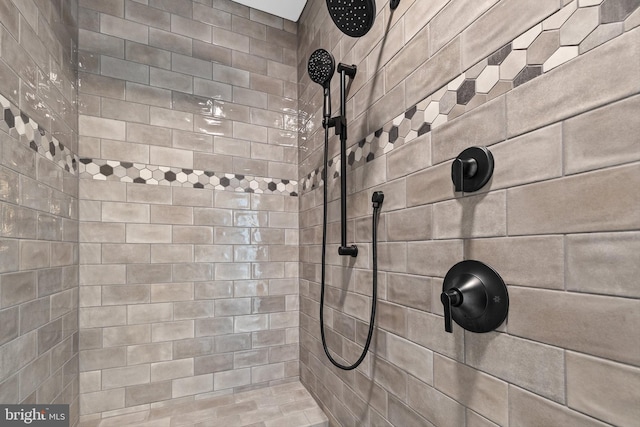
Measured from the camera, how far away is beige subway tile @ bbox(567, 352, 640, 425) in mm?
481

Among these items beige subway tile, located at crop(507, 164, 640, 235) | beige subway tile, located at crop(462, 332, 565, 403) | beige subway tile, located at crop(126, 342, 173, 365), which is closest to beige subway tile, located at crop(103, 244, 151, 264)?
beige subway tile, located at crop(126, 342, 173, 365)

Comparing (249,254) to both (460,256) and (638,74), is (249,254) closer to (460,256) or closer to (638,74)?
(460,256)

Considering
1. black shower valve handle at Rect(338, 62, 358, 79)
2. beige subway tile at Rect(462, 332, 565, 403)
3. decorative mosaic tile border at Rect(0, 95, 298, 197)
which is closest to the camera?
beige subway tile at Rect(462, 332, 565, 403)

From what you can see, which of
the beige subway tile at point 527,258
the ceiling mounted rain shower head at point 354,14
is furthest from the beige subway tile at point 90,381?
the ceiling mounted rain shower head at point 354,14

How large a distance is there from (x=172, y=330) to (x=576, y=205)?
178 centimetres

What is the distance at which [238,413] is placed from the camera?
154 centimetres

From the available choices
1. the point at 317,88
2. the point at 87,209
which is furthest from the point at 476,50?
the point at 87,209

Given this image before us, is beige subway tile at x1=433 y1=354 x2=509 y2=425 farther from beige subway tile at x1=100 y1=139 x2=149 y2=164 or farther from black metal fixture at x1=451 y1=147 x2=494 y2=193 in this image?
beige subway tile at x1=100 y1=139 x2=149 y2=164

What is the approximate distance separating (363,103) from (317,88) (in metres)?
0.56

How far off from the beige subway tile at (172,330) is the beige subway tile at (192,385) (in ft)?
0.77

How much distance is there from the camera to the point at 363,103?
124cm

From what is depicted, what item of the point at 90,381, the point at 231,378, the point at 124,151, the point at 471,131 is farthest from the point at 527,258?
the point at 90,381

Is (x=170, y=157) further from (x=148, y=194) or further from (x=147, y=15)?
(x=147, y=15)

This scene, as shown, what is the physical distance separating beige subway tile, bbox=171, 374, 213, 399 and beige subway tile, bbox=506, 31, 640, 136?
183cm
